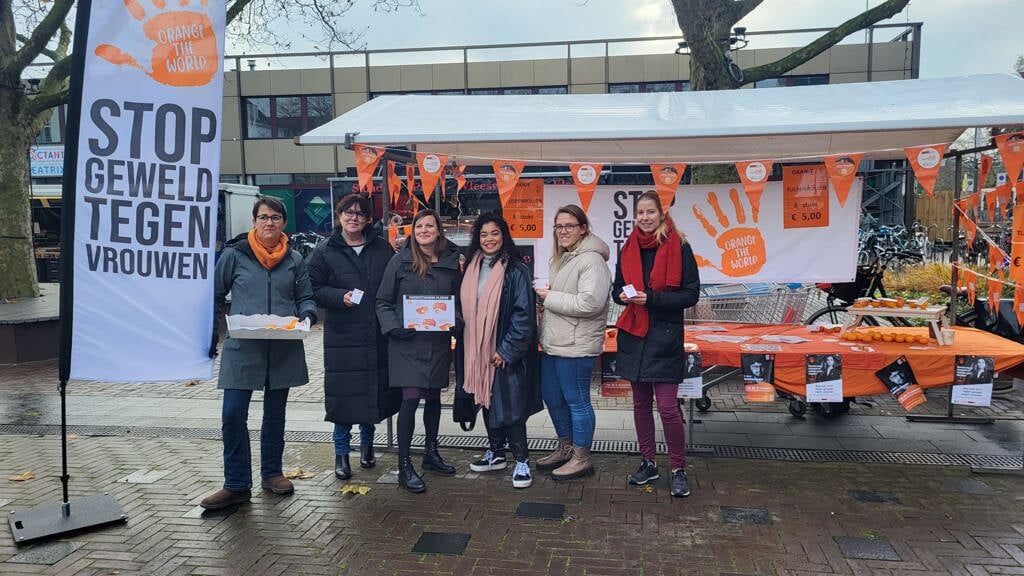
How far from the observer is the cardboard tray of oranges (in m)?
3.94

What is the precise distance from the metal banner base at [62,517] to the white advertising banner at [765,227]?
174 inches

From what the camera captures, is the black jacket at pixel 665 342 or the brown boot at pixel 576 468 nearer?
the black jacket at pixel 665 342

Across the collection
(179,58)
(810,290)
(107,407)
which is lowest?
(107,407)

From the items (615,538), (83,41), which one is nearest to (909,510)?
(615,538)

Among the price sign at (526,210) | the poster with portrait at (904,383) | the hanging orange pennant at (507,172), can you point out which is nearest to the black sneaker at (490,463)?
the hanging orange pennant at (507,172)

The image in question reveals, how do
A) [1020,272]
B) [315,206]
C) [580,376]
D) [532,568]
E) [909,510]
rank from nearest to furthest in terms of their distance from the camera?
[532,568]
[909,510]
[580,376]
[1020,272]
[315,206]

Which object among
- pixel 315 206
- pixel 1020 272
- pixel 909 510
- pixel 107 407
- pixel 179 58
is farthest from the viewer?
pixel 315 206

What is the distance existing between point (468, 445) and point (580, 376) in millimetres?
1435

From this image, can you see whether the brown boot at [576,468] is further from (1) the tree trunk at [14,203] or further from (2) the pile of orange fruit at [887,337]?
(1) the tree trunk at [14,203]

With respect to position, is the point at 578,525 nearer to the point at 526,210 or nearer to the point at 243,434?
the point at 243,434

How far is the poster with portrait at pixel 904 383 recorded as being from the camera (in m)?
4.61

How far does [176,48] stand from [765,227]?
4.79 m

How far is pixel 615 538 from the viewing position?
12.3 feet

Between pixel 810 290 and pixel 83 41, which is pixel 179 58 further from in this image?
pixel 810 290
